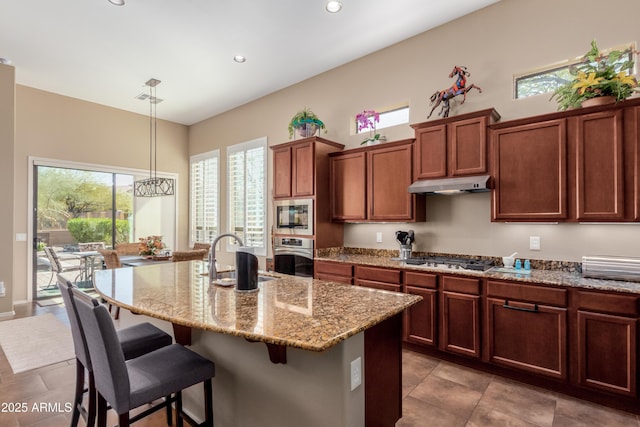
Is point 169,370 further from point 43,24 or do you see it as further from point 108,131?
point 108,131

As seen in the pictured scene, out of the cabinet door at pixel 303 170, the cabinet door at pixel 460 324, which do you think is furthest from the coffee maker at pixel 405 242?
the cabinet door at pixel 303 170

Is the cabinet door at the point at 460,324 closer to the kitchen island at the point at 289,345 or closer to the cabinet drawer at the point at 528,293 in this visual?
the cabinet drawer at the point at 528,293

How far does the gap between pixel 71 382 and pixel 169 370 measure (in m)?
1.90

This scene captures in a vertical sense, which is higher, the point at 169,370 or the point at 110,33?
the point at 110,33

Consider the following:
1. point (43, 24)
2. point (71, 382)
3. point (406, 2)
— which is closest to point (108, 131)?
point (43, 24)

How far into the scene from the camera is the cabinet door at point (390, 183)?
3.59 m

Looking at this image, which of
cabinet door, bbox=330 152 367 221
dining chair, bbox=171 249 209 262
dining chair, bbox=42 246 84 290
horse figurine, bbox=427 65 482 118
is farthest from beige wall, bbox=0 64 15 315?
horse figurine, bbox=427 65 482 118

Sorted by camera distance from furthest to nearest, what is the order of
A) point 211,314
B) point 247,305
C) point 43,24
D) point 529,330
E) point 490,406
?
point 43,24
point 529,330
point 490,406
point 247,305
point 211,314

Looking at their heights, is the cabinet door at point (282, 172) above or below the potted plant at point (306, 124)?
below

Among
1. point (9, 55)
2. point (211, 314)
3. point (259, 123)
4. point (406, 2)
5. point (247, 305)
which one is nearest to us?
point (211, 314)

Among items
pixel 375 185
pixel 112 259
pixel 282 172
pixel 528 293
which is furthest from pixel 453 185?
pixel 112 259

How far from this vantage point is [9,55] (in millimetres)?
4207

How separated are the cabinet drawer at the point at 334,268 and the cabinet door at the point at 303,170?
0.93 metres

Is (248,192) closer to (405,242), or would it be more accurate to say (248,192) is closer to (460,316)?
(405,242)
